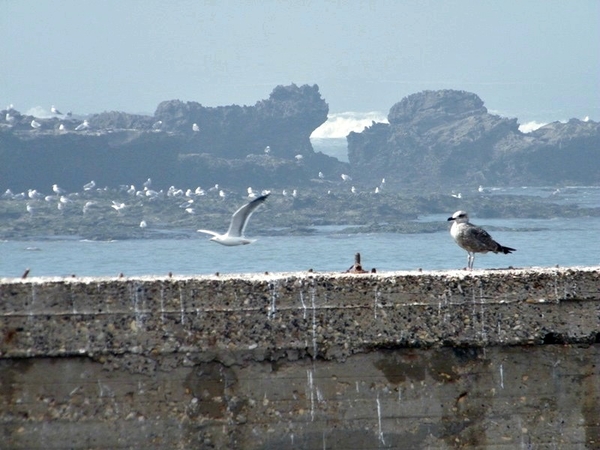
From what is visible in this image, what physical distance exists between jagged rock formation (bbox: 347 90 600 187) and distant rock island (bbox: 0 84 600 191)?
0.07 meters

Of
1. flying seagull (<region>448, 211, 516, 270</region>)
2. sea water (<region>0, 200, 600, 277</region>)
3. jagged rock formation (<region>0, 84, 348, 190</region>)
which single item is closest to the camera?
flying seagull (<region>448, 211, 516, 270</region>)

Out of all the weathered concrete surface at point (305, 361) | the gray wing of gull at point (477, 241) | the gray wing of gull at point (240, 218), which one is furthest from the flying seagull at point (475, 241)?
the gray wing of gull at point (240, 218)

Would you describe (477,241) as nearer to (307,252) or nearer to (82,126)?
(307,252)

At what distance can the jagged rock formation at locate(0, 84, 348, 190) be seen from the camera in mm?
67625

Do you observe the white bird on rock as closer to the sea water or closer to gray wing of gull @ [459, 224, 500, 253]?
the sea water

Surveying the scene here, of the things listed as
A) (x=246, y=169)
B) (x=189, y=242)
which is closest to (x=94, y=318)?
(x=189, y=242)

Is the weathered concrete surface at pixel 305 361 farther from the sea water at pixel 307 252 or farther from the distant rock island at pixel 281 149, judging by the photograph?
the distant rock island at pixel 281 149

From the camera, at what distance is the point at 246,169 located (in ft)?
229

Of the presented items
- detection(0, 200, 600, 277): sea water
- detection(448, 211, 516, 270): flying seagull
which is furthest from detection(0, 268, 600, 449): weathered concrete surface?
detection(0, 200, 600, 277): sea water

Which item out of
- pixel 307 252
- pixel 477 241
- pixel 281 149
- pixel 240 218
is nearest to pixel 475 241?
pixel 477 241

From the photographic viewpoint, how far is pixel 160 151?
71.2 meters

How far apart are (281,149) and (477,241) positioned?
247ft

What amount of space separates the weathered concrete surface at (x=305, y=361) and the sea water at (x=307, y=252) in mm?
20107

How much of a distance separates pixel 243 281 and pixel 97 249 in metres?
40.7
